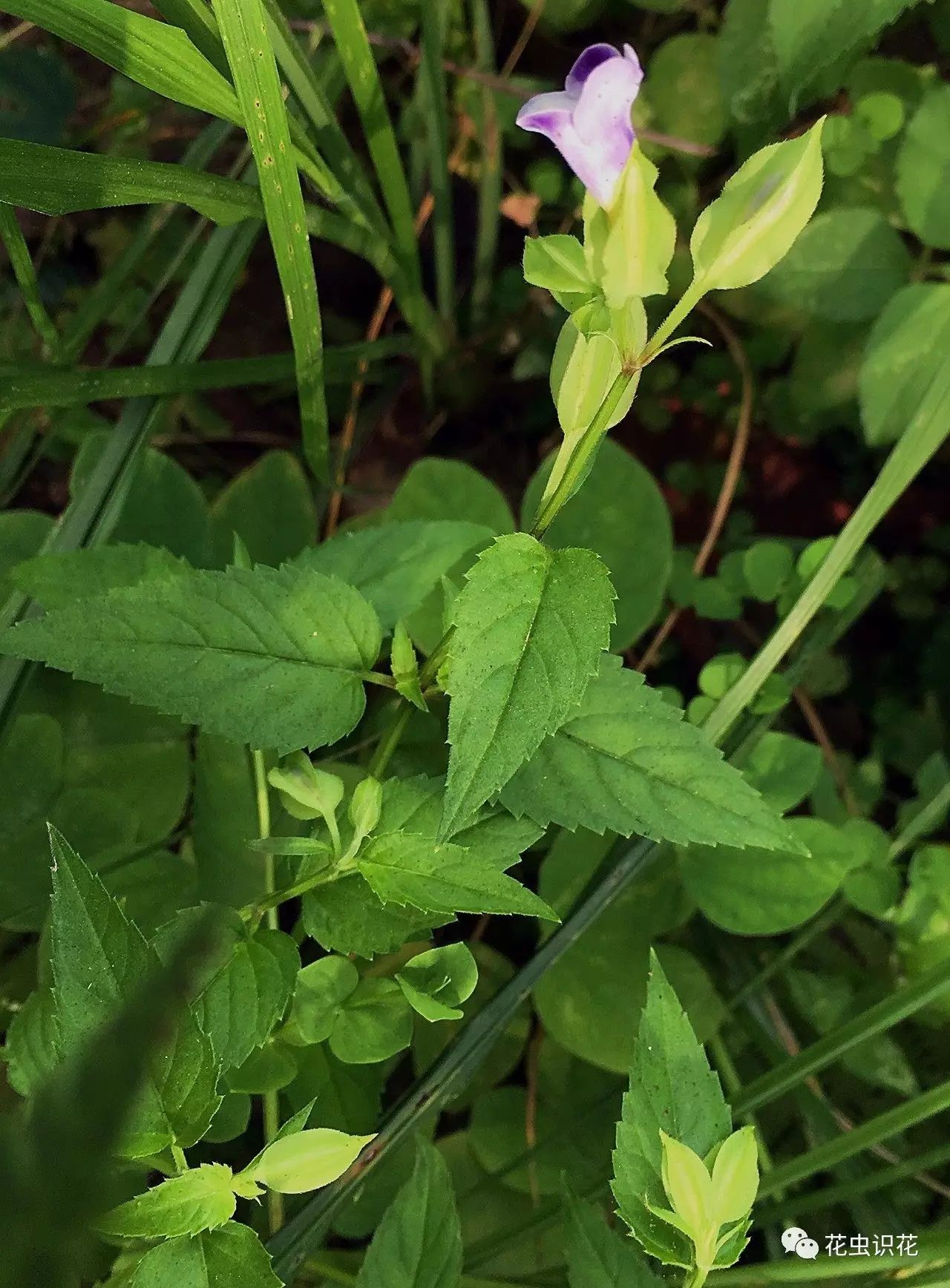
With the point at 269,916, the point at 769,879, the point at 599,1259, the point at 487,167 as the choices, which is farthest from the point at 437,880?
the point at 487,167

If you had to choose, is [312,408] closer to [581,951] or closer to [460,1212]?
[581,951]

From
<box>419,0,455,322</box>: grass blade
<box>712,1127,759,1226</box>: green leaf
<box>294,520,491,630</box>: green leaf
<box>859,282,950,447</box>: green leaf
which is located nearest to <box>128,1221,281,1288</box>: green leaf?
<box>712,1127,759,1226</box>: green leaf

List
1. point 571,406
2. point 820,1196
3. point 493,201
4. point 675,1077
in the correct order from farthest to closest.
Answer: point 493,201 < point 820,1196 < point 675,1077 < point 571,406

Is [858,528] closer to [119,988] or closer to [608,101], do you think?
[608,101]

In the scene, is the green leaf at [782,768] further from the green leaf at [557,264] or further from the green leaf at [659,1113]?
the green leaf at [557,264]

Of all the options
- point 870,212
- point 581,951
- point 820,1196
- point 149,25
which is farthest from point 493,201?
point 820,1196

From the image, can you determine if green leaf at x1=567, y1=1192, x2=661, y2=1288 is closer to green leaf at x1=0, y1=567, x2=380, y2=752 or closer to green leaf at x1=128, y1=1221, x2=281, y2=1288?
green leaf at x1=128, y1=1221, x2=281, y2=1288

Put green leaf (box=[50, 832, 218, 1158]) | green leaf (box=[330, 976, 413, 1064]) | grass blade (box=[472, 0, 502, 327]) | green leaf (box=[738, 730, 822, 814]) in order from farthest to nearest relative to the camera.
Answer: grass blade (box=[472, 0, 502, 327]) < green leaf (box=[738, 730, 822, 814]) < green leaf (box=[330, 976, 413, 1064]) < green leaf (box=[50, 832, 218, 1158])
